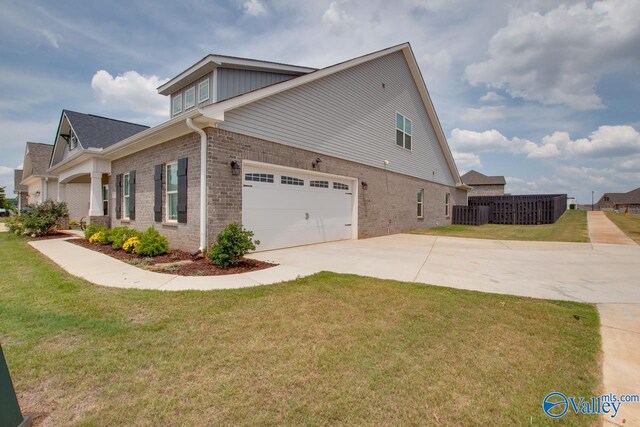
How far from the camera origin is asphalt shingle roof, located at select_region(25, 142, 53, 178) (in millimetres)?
21812

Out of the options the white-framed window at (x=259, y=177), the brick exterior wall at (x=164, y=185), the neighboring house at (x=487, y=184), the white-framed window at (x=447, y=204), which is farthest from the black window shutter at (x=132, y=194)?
the neighboring house at (x=487, y=184)

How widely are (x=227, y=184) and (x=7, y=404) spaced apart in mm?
5998

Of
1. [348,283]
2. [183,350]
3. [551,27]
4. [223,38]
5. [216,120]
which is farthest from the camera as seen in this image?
[223,38]

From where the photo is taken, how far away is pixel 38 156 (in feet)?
74.2

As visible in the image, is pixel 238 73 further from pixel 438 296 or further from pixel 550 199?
pixel 550 199

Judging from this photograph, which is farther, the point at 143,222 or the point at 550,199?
the point at 550,199

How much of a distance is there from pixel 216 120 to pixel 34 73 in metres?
9.88

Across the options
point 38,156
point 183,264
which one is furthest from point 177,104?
point 38,156

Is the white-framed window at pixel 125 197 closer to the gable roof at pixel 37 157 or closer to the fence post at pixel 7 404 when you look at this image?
the fence post at pixel 7 404

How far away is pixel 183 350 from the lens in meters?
2.91

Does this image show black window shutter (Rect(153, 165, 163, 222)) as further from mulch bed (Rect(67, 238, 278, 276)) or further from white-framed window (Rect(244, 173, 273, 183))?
white-framed window (Rect(244, 173, 273, 183))

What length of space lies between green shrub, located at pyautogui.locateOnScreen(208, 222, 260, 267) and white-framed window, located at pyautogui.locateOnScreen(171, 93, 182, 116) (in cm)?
820

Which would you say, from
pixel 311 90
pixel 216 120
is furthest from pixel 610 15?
pixel 216 120

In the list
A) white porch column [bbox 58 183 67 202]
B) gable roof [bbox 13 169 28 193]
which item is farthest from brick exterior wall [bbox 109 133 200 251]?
gable roof [bbox 13 169 28 193]
